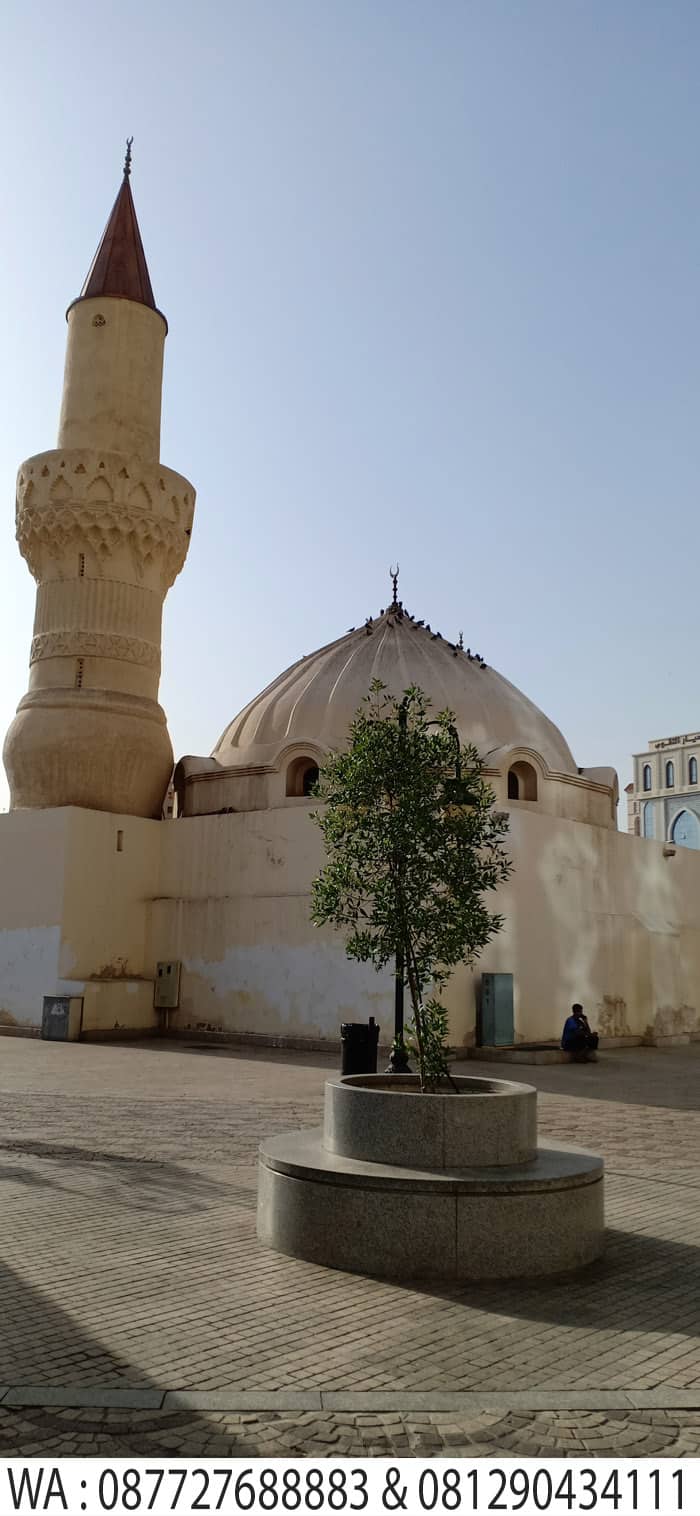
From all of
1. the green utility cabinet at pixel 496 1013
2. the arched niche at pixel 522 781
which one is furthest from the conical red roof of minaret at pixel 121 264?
the green utility cabinet at pixel 496 1013

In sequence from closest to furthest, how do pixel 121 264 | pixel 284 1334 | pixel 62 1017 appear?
pixel 284 1334, pixel 62 1017, pixel 121 264

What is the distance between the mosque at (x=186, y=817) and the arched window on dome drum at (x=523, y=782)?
4 centimetres

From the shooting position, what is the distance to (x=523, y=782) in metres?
22.1

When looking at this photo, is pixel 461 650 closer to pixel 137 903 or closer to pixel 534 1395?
pixel 137 903

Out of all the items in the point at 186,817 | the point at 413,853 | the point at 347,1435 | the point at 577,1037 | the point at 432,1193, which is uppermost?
the point at 186,817

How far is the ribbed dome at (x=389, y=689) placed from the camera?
22.1 metres

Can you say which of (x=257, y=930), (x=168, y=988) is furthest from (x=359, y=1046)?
(x=168, y=988)

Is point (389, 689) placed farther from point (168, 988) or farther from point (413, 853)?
point (413, 853)

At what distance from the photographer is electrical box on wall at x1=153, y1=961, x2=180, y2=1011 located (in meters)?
21.1

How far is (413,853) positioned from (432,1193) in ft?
7.02

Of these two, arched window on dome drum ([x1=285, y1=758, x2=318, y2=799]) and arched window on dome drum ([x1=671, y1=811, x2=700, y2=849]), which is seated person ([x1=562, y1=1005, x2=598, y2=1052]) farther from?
arched window on dome drum ([x1=671, y1=811, x2=700, y2=849])
